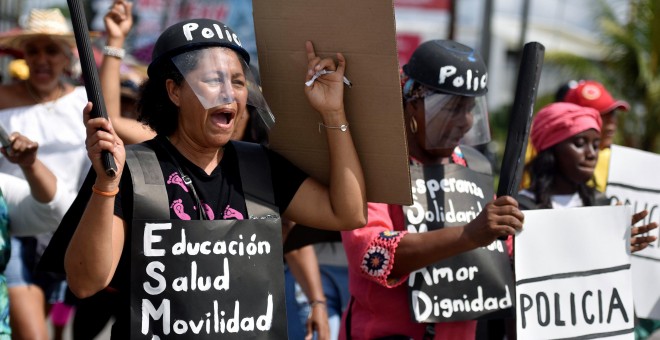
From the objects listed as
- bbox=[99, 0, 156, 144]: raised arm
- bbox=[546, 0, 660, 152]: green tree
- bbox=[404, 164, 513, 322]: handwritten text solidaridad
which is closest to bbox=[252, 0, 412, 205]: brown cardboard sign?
bbox=[404, 164, 513, 322]: handwritten text solidaridad

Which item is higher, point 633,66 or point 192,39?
point 633,66

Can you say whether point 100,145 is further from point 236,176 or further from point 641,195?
point 641,195

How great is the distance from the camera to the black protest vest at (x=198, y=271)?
3.13m

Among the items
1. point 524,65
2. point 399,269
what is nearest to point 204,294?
point 399,269

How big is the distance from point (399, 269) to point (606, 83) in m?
13.8

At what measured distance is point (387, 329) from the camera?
4.05 m

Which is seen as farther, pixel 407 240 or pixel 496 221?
pixel 407 240

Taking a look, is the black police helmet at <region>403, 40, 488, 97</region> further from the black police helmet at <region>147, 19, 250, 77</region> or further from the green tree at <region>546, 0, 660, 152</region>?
the green tree at <region>546, 0, 660, 152</region>

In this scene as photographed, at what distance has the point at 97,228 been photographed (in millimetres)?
2961

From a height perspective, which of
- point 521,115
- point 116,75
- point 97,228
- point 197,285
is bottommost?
point 197,285

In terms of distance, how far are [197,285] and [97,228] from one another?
15.1 inches

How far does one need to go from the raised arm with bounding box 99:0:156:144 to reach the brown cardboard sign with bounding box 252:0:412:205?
1.24 m

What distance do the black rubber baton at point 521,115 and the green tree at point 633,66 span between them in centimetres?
1275

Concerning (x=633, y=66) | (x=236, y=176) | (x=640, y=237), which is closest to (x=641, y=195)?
(x=640, y=237)
